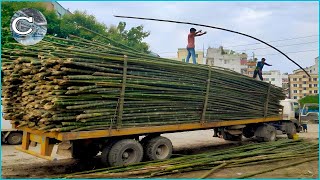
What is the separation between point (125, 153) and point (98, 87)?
1717 mm

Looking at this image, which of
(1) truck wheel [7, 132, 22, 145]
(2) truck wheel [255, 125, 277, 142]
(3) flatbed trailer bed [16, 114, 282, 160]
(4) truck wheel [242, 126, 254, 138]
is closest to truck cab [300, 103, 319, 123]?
(2) truck wheel [255, 125, 277, 142]

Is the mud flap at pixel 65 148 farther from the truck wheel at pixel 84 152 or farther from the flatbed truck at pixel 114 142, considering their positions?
the truck wheel at pixel 84 152

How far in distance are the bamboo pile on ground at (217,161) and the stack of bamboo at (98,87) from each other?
99 centimetres

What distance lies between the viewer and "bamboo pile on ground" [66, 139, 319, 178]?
7.31 m

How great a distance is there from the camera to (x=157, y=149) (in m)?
8.84

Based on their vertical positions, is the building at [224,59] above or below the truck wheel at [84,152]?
above

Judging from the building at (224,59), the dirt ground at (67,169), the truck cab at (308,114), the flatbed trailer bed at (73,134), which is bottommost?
the dirt ground at (67,169)

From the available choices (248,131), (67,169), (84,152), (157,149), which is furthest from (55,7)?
(157,149)

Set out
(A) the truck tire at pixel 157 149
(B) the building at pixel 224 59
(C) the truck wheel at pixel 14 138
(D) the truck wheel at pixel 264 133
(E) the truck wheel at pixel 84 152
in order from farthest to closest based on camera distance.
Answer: (B) the building at pixel 224 59 → (C) the truck wheel at pixel 14 138 → (D) the truck wheel at pixel 264 133 → (E) the truck wheel at pixel 84 152 → (A) the truck tire at pixel 157 149

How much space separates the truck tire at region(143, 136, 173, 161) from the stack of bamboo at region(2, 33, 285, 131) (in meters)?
0.50

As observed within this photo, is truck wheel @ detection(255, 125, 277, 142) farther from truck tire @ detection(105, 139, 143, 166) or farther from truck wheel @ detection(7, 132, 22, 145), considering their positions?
truck wheel @ detection(7, 132, 22, 145)

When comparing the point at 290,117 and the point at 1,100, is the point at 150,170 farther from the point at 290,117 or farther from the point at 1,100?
the point at 290,117

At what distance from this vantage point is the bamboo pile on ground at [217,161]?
7.31 meters

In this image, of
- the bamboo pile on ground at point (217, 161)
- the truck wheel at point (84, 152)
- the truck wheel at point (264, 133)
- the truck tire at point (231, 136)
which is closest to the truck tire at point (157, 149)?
the bamboo pile on ground at point (217, 161)
